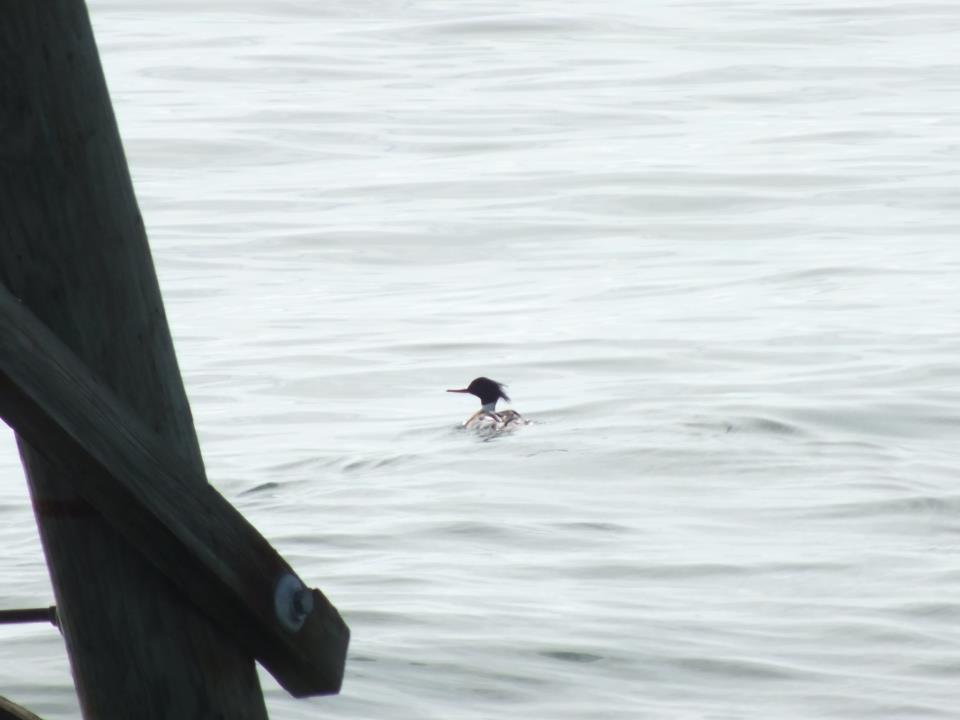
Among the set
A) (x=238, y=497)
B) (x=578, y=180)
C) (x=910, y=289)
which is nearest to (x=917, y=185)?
(x=578, y=180)

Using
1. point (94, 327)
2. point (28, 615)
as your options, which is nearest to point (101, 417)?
point (94, 327)

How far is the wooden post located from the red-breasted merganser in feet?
33.7

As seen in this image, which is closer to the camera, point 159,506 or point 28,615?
point 159,506

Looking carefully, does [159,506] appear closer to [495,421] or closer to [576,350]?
[495,421]

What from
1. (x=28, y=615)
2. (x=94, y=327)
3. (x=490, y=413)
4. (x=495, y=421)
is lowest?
(x=28, y=615)

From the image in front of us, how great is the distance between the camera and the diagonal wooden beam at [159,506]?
2.63 meters

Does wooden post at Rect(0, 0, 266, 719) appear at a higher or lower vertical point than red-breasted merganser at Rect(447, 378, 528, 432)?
lower

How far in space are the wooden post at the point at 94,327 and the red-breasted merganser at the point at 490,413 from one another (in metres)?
10.3

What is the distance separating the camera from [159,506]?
2.72 metres

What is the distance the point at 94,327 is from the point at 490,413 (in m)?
10.7

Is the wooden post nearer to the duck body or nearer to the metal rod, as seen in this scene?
the metal rod

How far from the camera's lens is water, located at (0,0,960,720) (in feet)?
22.8

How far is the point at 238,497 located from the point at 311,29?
3333 cm

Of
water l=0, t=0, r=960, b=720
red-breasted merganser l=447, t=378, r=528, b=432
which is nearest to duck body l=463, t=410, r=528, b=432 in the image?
red-breasted merganser l=447, t=378, r=528, b=432
